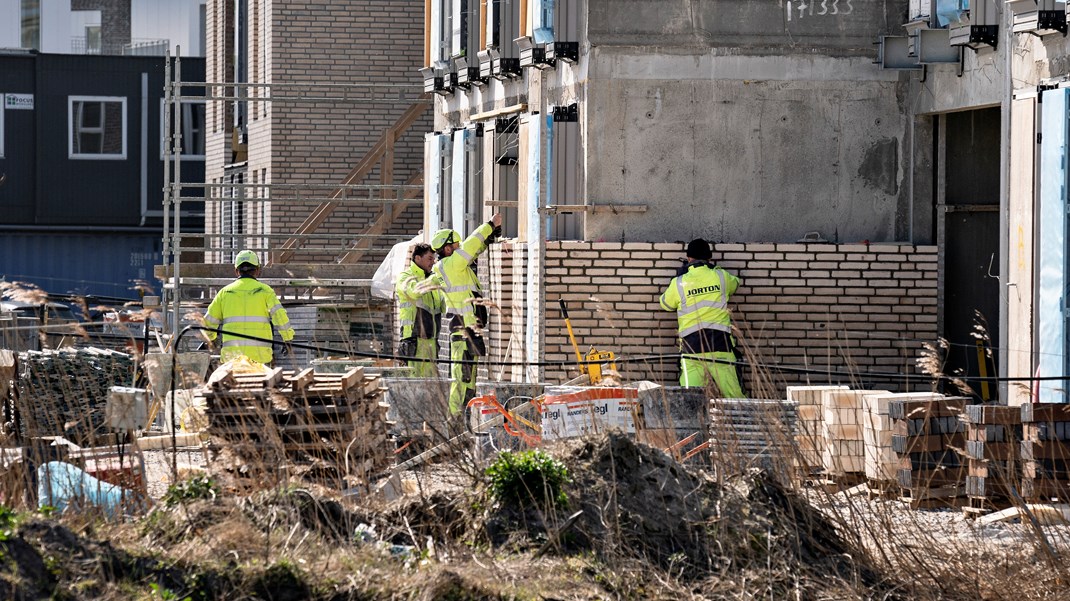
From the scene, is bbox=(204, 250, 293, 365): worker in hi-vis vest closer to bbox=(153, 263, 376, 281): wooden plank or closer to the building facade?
bbox=(153, 263, 376, 281): wooden plank

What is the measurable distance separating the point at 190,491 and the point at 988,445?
16.1ft

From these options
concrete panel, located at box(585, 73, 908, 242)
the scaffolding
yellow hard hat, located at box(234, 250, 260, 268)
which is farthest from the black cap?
the scaffolding

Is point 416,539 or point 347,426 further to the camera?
point 347,426

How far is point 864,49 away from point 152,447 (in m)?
7.16

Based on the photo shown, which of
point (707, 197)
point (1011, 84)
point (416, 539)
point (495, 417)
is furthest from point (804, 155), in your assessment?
point (416, 539)

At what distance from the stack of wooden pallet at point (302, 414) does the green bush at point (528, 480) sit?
1034mm

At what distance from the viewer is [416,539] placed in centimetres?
819

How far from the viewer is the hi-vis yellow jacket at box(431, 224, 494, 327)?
47.5 feet

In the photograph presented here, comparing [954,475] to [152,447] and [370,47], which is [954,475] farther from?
[370,47]

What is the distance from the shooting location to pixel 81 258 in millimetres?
42375

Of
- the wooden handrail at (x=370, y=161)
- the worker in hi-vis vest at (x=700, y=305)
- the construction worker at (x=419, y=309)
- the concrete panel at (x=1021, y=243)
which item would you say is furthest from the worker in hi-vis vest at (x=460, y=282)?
the wooden handrail at (x=370, y=161)

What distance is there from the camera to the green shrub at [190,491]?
8.09 metres

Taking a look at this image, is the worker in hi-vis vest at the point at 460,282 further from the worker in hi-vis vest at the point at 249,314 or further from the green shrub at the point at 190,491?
the green shrub at the point at 190,491

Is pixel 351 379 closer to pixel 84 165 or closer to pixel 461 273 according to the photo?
pixel 461 273
